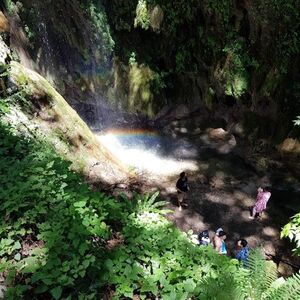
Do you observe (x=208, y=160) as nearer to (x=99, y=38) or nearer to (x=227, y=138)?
(x=227, y=138)

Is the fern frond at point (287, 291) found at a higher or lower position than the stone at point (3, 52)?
lower

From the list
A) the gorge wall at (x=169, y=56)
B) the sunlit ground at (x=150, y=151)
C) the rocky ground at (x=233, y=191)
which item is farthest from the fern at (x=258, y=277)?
the gorge wall at (x=169, y=56)

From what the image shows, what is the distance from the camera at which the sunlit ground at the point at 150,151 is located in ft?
43.8

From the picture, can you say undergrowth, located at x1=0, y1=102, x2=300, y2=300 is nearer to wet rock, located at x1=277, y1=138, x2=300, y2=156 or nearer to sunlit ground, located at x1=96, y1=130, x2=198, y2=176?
sunlit ground, located at x1=96, y1=130, x2=198, y2=176

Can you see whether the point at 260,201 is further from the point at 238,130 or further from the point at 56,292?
the point at 56,292

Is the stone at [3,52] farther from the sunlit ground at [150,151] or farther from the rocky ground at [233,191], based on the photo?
the sunlit ground at [150,151]

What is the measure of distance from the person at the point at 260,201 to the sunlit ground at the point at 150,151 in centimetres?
329

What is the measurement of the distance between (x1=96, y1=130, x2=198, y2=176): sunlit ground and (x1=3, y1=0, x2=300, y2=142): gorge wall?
160cm

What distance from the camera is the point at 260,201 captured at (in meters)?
10.1

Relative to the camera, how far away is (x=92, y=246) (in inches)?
138

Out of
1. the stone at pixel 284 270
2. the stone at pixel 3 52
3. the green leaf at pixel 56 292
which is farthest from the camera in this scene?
the stone at pixel 3 52

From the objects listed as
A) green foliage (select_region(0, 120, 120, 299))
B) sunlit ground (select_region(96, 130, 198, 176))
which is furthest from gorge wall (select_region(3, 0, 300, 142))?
green foliage (select_region(0, 120, 120, 299))

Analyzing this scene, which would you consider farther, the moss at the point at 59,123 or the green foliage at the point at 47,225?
the moss at the point at 59,123

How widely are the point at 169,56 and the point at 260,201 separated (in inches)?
342
